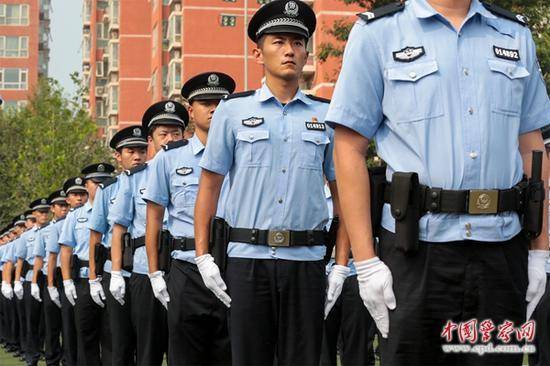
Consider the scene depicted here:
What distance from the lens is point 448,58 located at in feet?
16.2

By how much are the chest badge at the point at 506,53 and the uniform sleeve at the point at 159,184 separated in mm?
4982

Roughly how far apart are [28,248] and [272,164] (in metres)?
18.2

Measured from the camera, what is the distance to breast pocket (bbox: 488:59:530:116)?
4922 mm

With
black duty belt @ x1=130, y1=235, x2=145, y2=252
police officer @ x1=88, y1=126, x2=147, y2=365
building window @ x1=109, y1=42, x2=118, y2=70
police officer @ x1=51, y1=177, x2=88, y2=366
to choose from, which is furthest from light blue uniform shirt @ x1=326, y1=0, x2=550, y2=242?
building window @ x1=109, y1=42, x2=118, y2=70

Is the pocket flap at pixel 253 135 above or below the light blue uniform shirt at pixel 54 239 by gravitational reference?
above

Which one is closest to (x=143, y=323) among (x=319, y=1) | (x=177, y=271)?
(x=177, y=271)

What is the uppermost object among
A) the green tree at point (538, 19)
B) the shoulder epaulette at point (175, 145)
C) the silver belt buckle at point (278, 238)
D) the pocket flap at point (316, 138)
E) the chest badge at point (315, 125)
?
the green tree at point (538, 19)

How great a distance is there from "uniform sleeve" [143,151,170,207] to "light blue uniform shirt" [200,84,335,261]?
2044 mm

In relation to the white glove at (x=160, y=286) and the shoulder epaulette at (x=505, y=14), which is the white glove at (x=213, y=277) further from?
the shoulder epaulette at (x=505, y=14)

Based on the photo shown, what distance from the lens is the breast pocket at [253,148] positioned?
7.41 meters

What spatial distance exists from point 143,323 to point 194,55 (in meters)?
58.6

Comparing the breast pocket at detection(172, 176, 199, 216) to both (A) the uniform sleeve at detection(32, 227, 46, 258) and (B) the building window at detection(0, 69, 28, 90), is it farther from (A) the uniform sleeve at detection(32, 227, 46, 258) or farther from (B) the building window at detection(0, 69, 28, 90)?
(B) the building window at detection(0, 69, 28, 90)

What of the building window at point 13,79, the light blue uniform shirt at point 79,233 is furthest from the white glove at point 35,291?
the building window at point 13,79

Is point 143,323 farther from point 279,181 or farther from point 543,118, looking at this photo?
point 543,118
